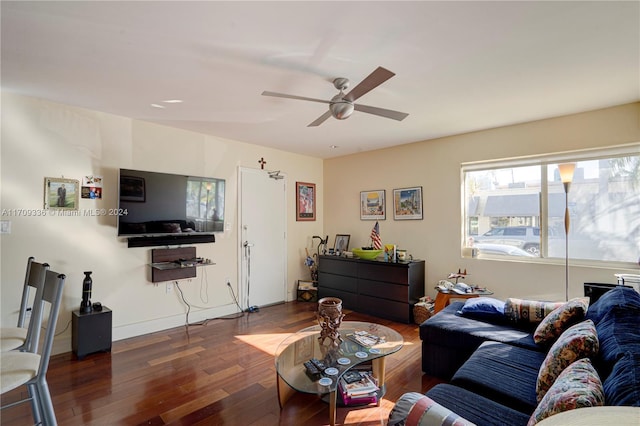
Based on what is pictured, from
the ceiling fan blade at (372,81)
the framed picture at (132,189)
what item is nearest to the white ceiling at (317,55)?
the ceiling fan blade at (372,81)

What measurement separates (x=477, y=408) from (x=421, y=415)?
0.50 meters

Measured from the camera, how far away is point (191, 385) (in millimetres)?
2439

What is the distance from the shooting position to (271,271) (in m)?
4.89

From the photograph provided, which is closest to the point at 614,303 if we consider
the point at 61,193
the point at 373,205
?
the point at 373,205

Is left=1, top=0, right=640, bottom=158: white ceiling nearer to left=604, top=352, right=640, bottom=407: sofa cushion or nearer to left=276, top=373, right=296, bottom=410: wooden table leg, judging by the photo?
left=604, top=352, right=640, bottom=407: sofa cushion

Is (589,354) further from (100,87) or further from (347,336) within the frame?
(100,87)

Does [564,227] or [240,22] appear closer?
[240,22]

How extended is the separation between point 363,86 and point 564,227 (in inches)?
121

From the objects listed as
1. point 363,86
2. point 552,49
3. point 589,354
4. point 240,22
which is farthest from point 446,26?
point 589,354

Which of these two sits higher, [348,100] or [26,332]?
[348,100]

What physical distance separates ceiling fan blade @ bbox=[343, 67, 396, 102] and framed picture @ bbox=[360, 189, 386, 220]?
2820mm

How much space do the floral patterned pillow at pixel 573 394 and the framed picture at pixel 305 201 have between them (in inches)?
173

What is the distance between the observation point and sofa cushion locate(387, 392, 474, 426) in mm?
1167

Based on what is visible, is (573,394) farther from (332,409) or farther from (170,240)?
A: (170,240)
